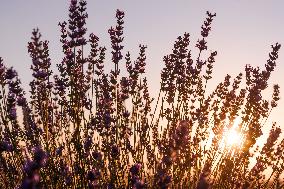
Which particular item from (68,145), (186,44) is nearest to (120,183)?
(68,145)

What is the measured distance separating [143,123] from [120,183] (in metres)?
1.34

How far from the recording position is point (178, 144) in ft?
8.89

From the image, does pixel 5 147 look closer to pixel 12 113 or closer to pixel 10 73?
pixel 12 113

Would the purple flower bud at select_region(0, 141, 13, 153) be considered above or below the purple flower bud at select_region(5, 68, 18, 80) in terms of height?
below

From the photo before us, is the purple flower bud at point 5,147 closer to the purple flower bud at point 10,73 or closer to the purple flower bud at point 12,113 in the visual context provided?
the purple flower bud at point 12,113

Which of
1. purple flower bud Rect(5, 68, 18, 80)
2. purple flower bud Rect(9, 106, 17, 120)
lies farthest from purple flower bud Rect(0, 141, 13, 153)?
purple flower bud Rect(5, 68, 18, 80)

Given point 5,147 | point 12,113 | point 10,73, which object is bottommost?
point 5,147

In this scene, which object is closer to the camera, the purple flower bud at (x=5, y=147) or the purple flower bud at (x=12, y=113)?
the purple flower bud at (x=5, y=147)

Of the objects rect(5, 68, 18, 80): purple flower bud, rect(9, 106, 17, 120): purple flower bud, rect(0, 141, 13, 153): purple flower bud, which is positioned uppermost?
rect(5, 68, 18, 80): purple flower bud

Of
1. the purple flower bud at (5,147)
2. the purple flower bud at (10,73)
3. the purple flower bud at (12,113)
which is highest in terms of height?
the purple flower bud at (10,73)

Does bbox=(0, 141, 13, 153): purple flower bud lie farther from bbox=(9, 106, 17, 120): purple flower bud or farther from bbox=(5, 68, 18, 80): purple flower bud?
bbox=(5, 68, 18, 80): purple flower bud

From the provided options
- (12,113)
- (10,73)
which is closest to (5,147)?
(12,113)

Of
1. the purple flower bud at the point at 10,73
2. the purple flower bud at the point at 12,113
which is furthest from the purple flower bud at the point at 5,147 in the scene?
→ the purple flower bud at the point at 10,73

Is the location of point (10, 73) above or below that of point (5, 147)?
above
